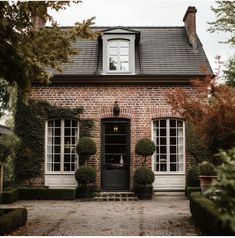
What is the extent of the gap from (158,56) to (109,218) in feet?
29.0

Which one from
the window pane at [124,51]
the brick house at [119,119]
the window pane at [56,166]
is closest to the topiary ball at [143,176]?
the brick house at [119,119]

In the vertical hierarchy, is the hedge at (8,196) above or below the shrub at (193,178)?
below

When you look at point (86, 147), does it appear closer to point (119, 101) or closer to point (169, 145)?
point (119, 101)

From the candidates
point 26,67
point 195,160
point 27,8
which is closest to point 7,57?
point 26,67

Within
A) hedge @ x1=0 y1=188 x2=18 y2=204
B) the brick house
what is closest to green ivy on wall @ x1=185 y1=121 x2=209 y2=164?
the brick house

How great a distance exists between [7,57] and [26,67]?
438mm

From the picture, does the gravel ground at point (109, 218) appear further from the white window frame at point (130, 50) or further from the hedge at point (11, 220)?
the white window frame at point (130, 50)

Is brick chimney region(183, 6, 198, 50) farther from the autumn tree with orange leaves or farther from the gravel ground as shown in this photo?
the autumn tree with orange leaves

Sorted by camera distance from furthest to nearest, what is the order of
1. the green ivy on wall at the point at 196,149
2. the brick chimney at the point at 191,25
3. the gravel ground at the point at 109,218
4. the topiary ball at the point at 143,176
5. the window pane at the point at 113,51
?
1. the brick chimney at the point at 191,25
2. the window pane at the point at 113,51
3. the green ivy on wall at the point at 196,149
4. the topiary ball at the point at 143,176
5. the gravel ground at the point at 109,218

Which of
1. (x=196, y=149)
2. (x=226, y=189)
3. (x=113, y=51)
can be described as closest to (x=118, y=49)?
(x=113, y=51)

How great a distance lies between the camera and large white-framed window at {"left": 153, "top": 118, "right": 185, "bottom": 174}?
17.0m

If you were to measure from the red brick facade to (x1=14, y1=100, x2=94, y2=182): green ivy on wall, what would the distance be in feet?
0.86

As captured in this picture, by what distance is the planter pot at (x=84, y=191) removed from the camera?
15.7 m

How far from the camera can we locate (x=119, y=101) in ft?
55.8
